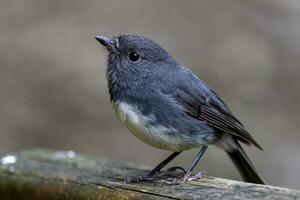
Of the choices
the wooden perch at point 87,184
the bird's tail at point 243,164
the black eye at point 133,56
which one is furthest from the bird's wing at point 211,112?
the wooden perch at point 87,184

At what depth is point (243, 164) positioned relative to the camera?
14.4 feet

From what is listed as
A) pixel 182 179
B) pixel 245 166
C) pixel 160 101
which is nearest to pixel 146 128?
pixel 160 101

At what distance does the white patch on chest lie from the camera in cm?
388

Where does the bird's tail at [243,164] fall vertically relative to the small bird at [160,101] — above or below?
below

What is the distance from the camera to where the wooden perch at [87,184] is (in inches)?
132

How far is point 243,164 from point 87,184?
3.90 ft

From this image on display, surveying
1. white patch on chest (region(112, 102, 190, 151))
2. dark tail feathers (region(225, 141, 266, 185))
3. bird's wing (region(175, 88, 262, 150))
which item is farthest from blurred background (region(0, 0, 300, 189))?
white patch on chest (region(112, 102, 190, 151))

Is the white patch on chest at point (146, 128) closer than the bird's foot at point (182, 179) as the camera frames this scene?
No

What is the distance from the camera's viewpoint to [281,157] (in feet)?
22.9

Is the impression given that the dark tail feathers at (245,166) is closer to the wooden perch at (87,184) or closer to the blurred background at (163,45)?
the wooden perch at (87,184)

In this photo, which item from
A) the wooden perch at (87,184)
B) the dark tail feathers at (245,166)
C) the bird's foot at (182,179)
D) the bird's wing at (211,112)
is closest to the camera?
the wooden perch at (87,184)

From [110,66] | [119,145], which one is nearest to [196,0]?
[119,145]

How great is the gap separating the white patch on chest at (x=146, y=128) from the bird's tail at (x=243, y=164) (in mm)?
534

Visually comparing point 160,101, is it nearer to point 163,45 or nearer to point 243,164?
point 243,164
